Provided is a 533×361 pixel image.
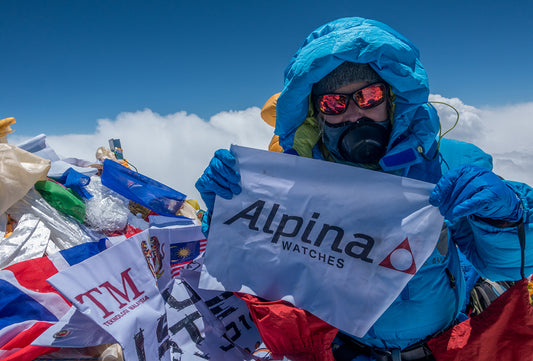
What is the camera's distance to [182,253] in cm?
211

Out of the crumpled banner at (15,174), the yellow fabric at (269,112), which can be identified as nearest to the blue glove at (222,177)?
the crumpled banner at (15,174)

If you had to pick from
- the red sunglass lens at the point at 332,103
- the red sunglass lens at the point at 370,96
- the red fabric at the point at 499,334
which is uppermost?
the red sunglass lens at the point at 370,96

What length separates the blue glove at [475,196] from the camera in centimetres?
91

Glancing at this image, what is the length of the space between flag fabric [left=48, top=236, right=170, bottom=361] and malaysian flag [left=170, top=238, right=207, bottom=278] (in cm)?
42

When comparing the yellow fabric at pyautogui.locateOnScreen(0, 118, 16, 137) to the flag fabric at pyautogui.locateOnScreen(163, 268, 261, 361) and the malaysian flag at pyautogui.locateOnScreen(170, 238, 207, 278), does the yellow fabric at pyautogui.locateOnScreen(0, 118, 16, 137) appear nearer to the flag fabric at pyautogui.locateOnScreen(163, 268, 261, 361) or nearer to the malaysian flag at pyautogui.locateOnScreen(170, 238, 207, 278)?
the malaysian flag at pyautogui.locateOnScreen(170, 238, 207, 278)

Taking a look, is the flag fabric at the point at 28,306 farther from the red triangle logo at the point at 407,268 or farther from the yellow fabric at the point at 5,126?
the yellow fabric at the point at 5,126

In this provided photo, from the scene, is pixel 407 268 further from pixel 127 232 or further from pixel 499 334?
pixel 127 232

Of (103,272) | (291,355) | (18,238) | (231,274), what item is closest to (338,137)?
(231,274)

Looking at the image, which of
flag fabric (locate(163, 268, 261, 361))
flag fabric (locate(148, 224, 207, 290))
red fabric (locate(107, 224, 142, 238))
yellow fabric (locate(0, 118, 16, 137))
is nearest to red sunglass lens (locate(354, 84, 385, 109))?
flag fabric (locate(163, 268, 261, 361))

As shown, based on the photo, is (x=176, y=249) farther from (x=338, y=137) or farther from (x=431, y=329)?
(x=431, y=329)

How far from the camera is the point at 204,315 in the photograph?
66.2 inches

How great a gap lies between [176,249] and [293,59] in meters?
1.52

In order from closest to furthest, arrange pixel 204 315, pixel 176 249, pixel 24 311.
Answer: pixel 24 311, pixel 204 315, pixel 176 249

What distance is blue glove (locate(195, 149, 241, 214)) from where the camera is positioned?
135 cm
